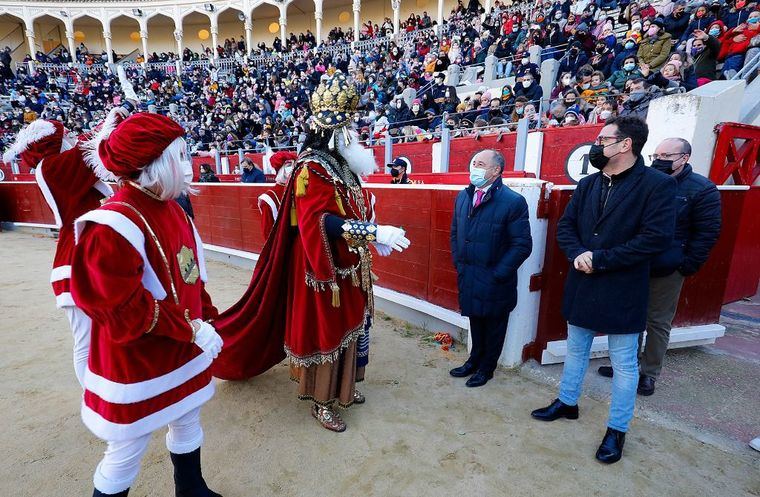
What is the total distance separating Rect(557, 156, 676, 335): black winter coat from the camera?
80.6 inches

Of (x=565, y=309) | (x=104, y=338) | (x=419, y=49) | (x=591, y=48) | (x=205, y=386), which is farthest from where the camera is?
(x=419, y=49)

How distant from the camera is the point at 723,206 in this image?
342 centimetres

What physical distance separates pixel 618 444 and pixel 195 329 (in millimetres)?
2276

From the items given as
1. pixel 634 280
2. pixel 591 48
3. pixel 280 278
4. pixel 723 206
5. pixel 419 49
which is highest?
pixel 419 49

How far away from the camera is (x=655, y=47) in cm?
827

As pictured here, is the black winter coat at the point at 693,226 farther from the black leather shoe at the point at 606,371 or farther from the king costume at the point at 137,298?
the king costume at the point at 137,298

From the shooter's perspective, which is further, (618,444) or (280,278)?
(280,278)

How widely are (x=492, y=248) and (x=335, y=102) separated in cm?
142

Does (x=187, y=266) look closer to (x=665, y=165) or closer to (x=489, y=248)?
(x=489, y=248)

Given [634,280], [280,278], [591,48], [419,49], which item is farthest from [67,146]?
[419,49]

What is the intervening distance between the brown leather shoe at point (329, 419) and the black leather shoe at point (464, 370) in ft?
3.41

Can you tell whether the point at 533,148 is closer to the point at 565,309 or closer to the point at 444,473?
the point at 565,309

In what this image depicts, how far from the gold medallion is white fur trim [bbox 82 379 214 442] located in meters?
0.46

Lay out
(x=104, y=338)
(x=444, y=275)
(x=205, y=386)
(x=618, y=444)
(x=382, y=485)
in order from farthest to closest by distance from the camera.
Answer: (x=444, y=275)
(x=618, y=444)
(x=382, y=485)
(x=205, y=386)
(x=104, y=338)
